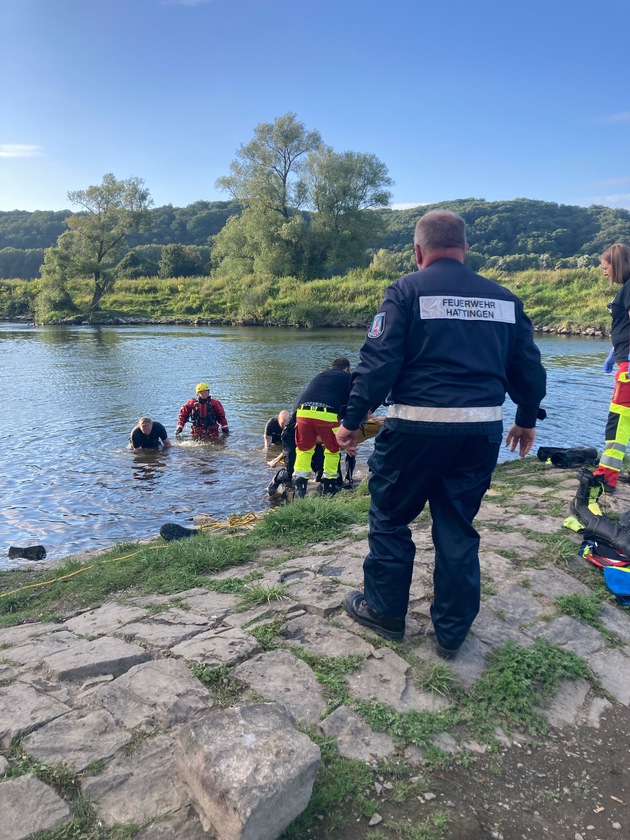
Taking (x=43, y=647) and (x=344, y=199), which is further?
(x=344, y=199)

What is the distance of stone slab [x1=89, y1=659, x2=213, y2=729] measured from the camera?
2.75m

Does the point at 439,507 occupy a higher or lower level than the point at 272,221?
lower

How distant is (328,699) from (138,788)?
3.11 feet

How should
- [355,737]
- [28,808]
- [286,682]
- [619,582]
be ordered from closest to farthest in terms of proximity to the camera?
1. [28,808]
2. [355,737]
3. [286,682]
4. [619,582]

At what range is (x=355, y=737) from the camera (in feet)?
8.98

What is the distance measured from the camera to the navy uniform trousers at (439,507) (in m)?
3.19

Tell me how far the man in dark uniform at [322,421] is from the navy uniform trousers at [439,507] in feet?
15.3

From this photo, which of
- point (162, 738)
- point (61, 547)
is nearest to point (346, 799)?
point (162, 738)

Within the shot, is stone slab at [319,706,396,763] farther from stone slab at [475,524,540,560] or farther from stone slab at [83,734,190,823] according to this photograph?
stone slab at [475,524,540,560]

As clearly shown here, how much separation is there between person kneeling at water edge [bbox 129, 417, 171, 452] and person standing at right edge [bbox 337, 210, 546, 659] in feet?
29.9

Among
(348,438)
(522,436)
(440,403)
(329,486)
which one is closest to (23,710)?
(348,438)

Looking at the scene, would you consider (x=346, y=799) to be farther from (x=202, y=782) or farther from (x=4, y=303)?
(x=4, y=303)

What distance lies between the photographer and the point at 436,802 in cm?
247

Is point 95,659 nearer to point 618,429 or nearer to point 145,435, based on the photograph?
point 618,429
